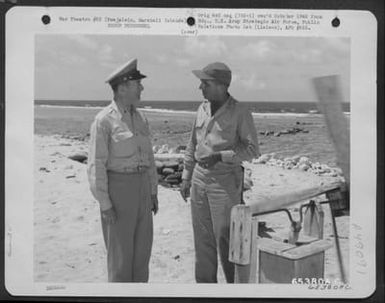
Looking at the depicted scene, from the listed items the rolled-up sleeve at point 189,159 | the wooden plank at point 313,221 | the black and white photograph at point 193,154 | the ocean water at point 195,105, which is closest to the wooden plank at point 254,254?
the black and white photograph at point 193,154

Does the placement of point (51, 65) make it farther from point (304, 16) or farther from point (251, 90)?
point (304, 16)

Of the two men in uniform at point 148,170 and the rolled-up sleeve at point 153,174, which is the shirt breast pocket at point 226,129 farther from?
the rolled-up sleeve at point 153,174

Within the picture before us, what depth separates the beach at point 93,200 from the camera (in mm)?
2322

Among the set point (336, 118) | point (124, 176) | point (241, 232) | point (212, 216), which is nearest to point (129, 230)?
point (124, 176)

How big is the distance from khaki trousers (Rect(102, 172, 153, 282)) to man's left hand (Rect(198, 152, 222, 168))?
0.22m

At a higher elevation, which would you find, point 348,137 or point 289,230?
point 348,137

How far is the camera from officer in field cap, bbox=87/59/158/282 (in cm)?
230

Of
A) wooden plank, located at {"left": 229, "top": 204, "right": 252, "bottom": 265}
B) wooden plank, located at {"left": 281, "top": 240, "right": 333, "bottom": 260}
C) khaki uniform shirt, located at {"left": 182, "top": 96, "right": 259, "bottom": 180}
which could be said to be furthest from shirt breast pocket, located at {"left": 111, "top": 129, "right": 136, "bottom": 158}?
wooden plank, located at {"left": 281, "top": 240, "right": 333, "bottom": 260}

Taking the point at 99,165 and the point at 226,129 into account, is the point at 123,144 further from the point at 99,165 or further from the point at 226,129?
the point at 226,129

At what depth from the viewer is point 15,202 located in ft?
7.62

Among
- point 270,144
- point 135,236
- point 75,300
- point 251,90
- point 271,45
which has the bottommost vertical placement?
point 75,300

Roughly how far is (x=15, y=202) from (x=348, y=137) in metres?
1.28

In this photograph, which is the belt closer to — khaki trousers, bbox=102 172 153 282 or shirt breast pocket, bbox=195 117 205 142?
khaki trousers, bbox=102 172 153 282

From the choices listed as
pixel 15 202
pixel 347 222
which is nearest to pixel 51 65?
pixel 15 202
